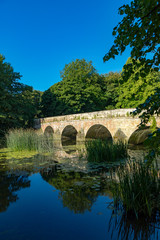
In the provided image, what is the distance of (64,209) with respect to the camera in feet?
12.1

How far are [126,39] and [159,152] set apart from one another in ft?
4.13

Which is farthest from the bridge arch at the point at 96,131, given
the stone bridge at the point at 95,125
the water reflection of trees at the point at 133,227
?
the water reflection of trees at the point at 133,227

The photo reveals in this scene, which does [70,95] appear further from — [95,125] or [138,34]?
[138,34]

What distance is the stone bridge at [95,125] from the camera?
1227cm

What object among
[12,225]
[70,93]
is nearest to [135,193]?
[12,225]

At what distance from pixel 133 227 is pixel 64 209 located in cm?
138

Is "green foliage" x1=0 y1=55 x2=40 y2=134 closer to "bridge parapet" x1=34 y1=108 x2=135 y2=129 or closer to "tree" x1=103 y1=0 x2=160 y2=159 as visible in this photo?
"bridge parapet" x1=34 y1=108 x2=135 y2=129

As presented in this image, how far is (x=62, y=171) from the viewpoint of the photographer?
6.16 meters

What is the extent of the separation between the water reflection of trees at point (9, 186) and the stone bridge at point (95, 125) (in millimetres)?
7494

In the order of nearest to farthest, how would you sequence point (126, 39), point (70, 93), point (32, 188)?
point (126, 39), point (32, 188), point (70, 93)

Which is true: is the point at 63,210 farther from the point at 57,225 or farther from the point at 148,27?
the point at 148,27

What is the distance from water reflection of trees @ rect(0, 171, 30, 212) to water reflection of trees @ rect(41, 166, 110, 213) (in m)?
0.68

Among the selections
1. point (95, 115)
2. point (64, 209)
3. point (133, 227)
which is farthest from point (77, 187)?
point (95, 115)

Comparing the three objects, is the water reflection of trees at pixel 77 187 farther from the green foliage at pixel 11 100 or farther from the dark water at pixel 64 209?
the green foliage at pixel 11 100
